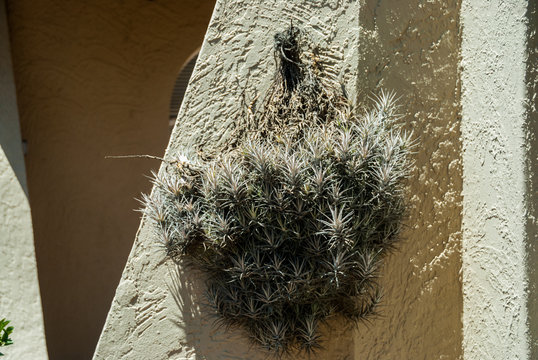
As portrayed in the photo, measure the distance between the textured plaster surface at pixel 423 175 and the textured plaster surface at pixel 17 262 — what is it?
2.01 meters

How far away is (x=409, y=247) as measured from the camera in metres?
3.16

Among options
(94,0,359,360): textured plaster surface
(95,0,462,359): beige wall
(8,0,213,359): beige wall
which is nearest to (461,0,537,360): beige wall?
(95,0,462,359): beige wall

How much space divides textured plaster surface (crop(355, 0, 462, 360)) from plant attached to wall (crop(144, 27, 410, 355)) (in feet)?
0.91

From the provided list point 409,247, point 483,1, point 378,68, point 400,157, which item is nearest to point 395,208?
point 400,157

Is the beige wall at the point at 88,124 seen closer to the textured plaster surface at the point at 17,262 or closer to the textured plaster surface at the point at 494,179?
the textured plaster surface at the point at 17,262

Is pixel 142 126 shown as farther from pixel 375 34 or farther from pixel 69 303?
pixel 375 34

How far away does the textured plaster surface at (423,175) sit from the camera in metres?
3.05

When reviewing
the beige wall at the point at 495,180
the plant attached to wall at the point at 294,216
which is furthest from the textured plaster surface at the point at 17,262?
the beige wall at the point at 495,180

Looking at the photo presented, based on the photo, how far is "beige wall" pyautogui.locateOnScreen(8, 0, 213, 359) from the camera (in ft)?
17.3

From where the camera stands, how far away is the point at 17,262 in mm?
3797

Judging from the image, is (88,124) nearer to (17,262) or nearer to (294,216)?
(17,262)

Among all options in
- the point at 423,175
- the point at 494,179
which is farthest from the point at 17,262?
the point at 494,179

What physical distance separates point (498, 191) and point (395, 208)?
774 mm

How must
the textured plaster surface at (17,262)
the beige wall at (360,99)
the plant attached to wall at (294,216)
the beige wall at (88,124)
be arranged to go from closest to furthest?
1. the plant attached to wall at (294,216)
2. the beige wall at (360,99)
3. the textured plaster surface at (17,262)
4. the beige wall at (88,124)
